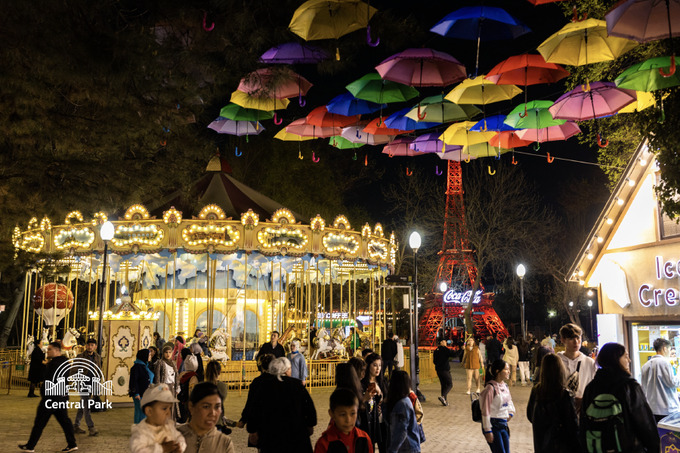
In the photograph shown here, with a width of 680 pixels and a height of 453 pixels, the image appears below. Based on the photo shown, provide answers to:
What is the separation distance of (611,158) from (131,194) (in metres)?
14.0

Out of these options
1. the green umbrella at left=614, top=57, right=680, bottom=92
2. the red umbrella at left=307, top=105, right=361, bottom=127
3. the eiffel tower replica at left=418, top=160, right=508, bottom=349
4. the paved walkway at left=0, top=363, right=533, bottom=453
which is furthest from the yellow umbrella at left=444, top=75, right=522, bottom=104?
the eiffel tower replica at left=418, top=160, right=508, bottom=349

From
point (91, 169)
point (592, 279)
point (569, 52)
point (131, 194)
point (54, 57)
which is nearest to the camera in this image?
point (54, 57)

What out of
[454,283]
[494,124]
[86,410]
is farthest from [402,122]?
[454,283]

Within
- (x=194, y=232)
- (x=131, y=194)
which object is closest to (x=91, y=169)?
(x=131, y=194)

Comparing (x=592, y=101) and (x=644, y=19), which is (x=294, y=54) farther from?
(x=592, y=101)

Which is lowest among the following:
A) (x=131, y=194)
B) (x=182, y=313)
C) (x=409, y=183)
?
(x=182, y=313)

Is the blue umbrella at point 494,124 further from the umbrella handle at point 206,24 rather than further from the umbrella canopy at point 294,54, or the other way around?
the umbrella handle at point 206,24

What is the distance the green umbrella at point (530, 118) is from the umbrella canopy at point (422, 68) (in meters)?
1.73

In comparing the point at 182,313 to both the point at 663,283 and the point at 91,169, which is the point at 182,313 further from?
the point at 663,283

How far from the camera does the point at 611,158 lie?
63.0 ft

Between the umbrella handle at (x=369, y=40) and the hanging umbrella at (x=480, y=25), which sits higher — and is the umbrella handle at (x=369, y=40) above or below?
below

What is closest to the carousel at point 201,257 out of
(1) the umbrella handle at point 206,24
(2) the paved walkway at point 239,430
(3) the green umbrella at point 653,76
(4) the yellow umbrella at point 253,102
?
(2) the paved walkway at point 239,430

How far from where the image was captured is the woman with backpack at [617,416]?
4785 mm

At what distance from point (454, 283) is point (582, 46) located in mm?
34690
